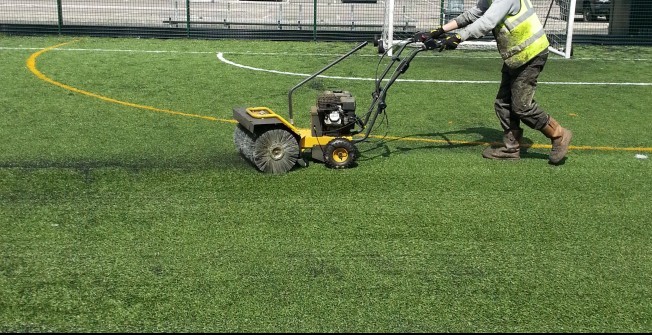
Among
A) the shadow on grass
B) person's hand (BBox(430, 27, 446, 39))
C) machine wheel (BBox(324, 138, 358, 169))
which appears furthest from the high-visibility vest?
the shadow on grass

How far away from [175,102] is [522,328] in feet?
21.5

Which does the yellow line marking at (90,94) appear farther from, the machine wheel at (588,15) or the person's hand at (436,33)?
the machine wheel at (588,15)

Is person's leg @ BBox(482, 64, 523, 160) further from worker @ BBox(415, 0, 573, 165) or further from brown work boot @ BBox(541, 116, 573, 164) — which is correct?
brown work boot @ BBox(541, 116, 573, 164)

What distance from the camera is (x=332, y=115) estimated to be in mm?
7078

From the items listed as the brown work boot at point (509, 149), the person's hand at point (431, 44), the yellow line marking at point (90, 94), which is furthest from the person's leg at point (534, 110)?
the yellow line marking at point (90, 94)

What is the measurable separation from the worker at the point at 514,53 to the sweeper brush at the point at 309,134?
0.50 meters

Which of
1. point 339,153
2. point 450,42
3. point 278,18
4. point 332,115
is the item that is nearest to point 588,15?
point 278,18

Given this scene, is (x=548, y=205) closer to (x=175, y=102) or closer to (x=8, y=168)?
(x=8, y=168)

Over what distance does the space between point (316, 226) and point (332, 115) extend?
5.62 feet

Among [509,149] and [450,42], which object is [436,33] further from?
[509,149]

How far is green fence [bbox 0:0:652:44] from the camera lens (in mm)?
16422

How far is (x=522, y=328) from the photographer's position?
426 cm

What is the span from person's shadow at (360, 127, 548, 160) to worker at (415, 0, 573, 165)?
32 centimetres

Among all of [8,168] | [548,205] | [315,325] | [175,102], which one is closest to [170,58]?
[175,102]
